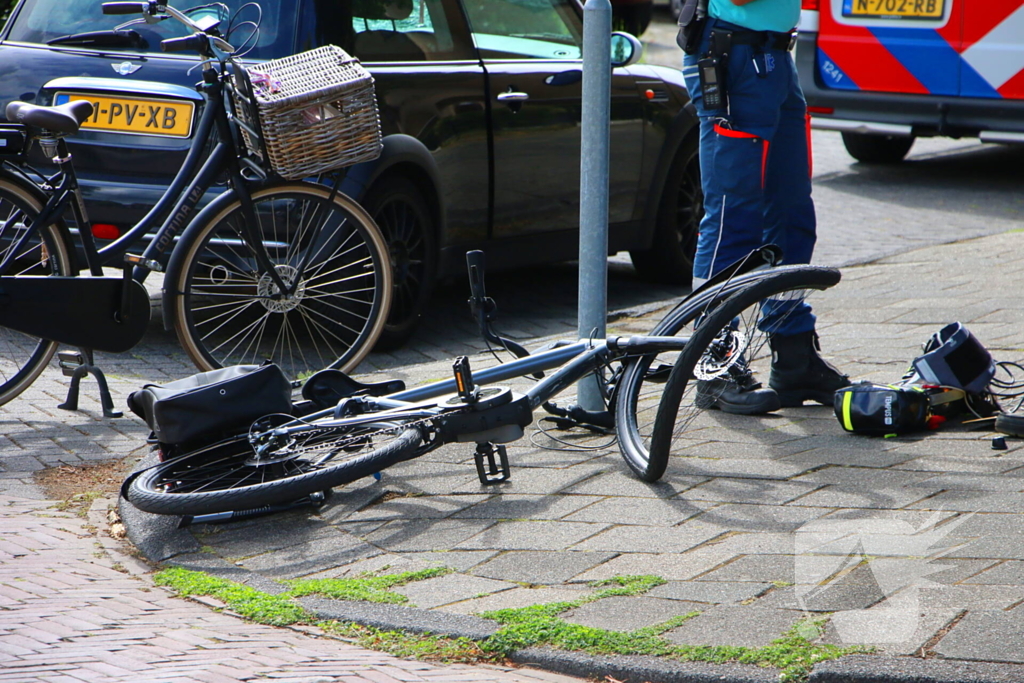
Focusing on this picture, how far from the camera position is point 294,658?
2910 mm

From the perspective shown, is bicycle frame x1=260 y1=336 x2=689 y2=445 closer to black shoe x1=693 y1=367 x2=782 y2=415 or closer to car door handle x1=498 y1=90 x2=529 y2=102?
black shoe x1=693 y1=367 x2=782 y2=415

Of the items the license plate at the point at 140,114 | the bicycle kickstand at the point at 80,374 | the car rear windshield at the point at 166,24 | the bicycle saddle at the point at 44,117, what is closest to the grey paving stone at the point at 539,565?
the bicycle kickstand at the point at 80,374

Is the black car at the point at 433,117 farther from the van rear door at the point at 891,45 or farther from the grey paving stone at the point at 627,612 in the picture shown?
the van rear door at the point at 891,45

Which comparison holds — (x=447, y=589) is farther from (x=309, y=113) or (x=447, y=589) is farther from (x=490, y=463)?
(x=309, y=113)

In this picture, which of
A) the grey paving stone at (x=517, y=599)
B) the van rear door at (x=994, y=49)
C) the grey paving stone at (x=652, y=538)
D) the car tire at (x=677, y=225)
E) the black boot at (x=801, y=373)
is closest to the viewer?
the grey paving stone at (x=517, y=599)

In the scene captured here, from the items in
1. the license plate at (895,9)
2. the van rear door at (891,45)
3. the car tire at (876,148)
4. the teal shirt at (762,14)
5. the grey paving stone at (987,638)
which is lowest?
the car tire at (876,148)

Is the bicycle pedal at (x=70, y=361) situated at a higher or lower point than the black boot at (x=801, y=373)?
lower

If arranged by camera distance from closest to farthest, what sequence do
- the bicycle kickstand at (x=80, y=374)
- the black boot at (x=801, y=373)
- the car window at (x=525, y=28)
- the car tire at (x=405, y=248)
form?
the black boot at (x=801, y=373), the bicycle kickstand at (x=80, y=374), the car tire at (x=405, y=248), the car window at (x=525, y=28)

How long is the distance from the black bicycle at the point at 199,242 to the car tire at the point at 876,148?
23.1 feet

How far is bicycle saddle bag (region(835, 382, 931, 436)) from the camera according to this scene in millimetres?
4211

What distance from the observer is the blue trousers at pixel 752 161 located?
14.7 feet

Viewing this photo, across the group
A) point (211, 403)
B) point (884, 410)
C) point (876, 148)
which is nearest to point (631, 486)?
point (884, 410)

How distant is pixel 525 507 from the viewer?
147 inches

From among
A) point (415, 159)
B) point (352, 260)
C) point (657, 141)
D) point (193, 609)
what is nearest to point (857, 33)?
point (657, 141)
